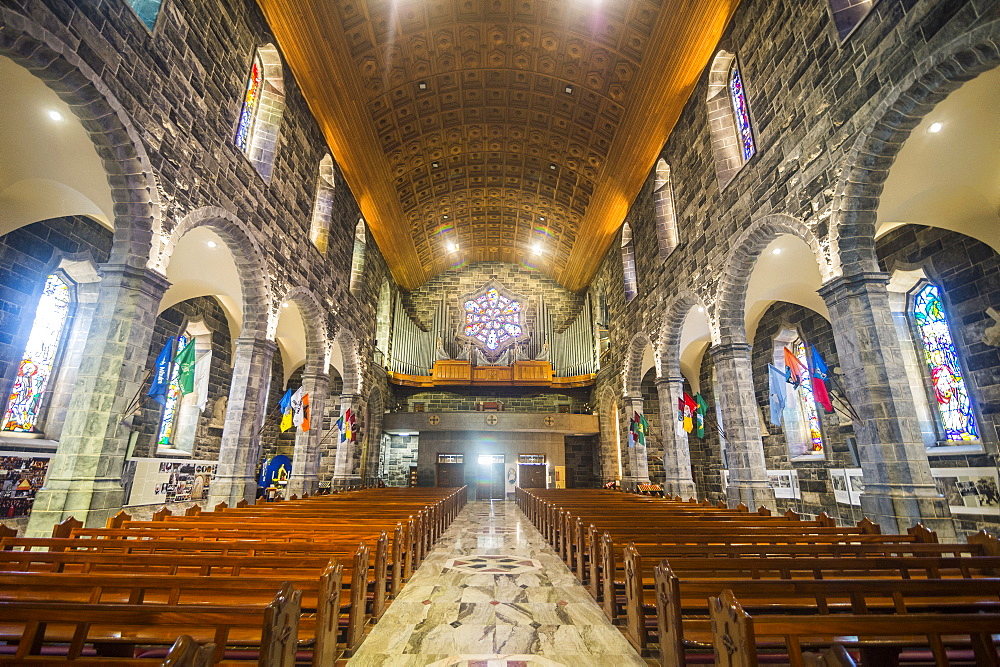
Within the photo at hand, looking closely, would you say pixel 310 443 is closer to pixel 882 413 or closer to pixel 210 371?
pixel 210 371

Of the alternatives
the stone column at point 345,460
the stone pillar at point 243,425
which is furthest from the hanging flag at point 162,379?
the stone column at point 345,460

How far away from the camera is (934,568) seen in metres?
3.09

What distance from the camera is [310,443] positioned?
11.5 m

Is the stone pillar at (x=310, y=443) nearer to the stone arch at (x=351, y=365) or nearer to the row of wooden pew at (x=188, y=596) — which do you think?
the stone arch at (x=351, y=365)

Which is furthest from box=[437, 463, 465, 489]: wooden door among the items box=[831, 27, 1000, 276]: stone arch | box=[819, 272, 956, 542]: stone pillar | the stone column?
box=[831, 27, 1000, 276]: stone arch

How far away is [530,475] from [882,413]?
14617 mm

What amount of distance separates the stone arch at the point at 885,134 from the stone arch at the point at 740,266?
2.45 feet

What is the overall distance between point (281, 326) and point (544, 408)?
38.4 feet

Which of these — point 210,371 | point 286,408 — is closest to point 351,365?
point 210,371

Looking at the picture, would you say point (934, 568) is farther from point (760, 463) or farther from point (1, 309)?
point (1, 309)

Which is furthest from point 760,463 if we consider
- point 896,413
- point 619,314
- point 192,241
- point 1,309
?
point 1,309

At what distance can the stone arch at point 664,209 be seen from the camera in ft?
39.2

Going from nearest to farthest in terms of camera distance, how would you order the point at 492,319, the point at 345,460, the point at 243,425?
the point at 243,425
the point at 345,460
the point at 492,319

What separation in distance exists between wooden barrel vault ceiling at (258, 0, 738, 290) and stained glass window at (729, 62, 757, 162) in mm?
832
